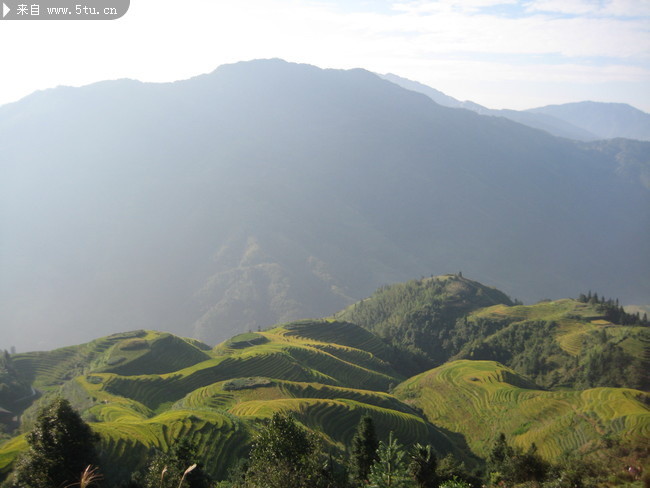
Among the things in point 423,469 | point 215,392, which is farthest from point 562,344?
point 423,469

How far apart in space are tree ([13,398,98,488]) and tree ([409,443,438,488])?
993 inches

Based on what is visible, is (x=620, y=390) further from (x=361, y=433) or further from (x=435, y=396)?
(x=361, y=433)

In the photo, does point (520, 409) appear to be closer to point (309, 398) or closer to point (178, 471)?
point (309, 398)

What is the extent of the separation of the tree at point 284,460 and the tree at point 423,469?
31.9 ft

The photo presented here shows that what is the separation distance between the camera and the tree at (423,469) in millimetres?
37281

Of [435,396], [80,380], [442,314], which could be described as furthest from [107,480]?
[442,314]

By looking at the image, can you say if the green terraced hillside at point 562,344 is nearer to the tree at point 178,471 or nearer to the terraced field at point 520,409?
the terraced field at point 520,409

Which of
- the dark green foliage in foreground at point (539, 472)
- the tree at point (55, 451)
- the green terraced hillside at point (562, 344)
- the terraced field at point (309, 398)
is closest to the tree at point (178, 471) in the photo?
the tree at point (55, 451)

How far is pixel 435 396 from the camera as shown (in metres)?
102

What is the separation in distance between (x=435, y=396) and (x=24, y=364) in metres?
96.6

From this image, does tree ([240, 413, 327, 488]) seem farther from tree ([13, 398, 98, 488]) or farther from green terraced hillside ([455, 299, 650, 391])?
green terraced hillside ([455, 299, 650, 391])

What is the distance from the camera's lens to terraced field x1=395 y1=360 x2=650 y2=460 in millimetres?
66938

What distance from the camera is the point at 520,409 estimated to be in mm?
83000

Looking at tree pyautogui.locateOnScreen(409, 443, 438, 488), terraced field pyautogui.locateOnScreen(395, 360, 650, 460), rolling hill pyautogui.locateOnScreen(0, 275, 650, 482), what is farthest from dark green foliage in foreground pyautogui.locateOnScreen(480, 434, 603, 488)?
terraced field pyautogui.locateOnScreen(395, 360, 650, 460)
